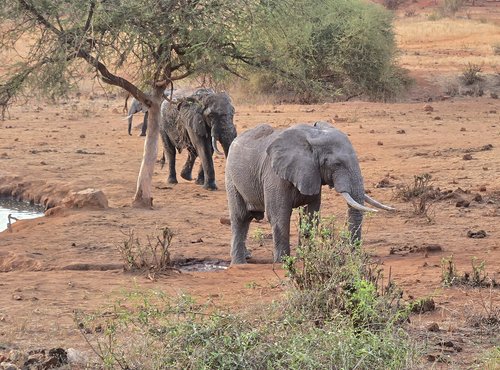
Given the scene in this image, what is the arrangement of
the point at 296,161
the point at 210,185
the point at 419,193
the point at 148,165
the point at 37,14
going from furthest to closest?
the point at 210,185 → the point at 148,165 → the point at 419,193 → the point at 37,14 → the point at 296,161

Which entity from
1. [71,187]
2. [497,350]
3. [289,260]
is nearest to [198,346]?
[289,260]

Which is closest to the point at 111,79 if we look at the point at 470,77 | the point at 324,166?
the point at 324,166

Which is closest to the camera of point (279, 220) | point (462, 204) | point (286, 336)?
point (286, 336)

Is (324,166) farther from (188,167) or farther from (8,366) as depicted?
(188,167)

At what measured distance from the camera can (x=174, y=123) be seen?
51.6 ft

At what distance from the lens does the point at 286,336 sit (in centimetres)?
558

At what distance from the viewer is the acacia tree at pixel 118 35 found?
479 inches

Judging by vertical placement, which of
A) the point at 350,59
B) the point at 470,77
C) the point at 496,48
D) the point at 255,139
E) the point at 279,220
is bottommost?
the point at 279,220

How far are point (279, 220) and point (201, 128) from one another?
587 cm

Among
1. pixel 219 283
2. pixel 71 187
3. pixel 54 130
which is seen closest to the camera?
pixel 219 283

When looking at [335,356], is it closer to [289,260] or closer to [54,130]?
[289,260]

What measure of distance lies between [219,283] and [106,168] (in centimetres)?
890

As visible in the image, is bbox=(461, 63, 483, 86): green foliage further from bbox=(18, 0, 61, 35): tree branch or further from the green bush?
bbox=(18, 0, 61, 35): tree branch

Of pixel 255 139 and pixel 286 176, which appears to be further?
pixel 255 139
